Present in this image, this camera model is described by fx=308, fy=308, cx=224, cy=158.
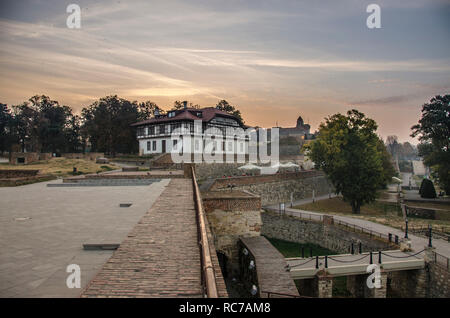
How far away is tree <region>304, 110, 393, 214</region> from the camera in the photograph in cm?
3123

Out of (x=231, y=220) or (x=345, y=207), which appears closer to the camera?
(x=231, y=220)

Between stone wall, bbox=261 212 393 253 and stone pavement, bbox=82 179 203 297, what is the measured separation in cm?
1525

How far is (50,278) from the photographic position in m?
5.39

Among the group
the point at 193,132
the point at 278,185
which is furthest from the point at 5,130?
the point at 278,185

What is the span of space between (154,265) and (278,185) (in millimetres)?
33347

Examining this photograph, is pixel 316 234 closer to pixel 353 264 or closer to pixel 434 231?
pixel 434 231

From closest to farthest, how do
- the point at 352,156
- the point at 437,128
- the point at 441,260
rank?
the point at 441,260, the point at 352,156, the point at 437,128

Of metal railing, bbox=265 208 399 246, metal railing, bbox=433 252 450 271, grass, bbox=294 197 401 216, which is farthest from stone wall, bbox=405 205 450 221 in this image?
metal railing, bbox=433 252 450 271

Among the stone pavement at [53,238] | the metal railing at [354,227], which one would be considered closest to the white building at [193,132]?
the metal railing at [354,227]

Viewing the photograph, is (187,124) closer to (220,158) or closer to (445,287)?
(220,158)

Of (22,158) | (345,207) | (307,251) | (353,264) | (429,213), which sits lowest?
(307,251)

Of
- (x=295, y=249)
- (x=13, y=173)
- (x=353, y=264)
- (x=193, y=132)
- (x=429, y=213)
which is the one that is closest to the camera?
(x=353, y=264)

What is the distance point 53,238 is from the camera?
7.93m

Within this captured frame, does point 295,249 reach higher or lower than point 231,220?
lower
